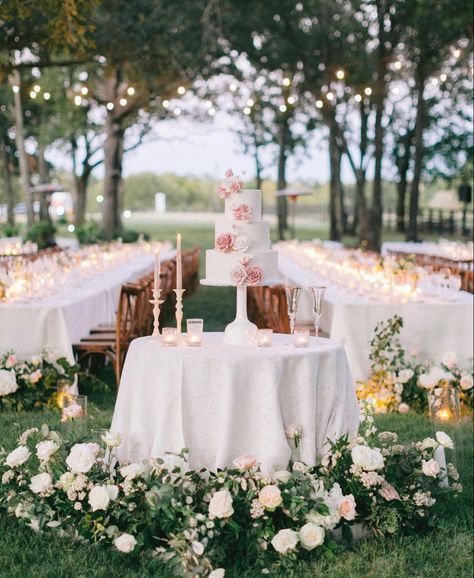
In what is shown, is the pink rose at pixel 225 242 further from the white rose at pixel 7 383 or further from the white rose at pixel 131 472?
the white rose at pixel 7 383

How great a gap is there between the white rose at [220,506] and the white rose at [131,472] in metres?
0.43

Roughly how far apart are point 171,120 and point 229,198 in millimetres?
34797

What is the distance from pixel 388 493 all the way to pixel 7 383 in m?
3.79

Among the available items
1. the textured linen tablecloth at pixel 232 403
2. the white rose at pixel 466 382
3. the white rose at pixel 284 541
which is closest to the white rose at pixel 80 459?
the textured linen tablecloth at pixel 232 403

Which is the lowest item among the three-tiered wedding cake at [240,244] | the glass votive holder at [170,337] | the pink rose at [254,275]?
the glass votive holder at [170,337]

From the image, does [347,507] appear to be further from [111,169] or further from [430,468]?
[111,169]

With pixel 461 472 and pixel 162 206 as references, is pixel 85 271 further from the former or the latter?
pixel 162 206

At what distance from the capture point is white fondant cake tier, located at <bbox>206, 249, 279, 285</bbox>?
523cm

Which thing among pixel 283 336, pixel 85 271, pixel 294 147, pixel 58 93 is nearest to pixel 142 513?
pixel 283 336

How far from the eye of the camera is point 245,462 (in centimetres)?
472

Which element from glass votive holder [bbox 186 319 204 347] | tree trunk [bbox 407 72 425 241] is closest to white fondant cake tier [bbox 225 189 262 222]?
glass votive holder [bbox 186 319 204 347]

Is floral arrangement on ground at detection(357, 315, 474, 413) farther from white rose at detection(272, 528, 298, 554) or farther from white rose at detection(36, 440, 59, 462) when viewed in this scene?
white rose at detection(36, 440, 59, 462)

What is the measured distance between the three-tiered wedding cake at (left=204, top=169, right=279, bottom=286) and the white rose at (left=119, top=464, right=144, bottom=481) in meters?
1.09

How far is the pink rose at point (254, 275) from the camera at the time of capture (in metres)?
5.16
